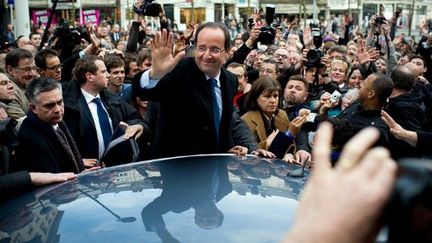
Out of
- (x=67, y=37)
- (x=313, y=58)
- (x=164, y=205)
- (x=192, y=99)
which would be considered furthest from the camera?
(x=67, y=37)

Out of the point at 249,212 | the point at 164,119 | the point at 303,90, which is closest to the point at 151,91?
the point at 164,119

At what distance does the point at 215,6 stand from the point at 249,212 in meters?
39.5

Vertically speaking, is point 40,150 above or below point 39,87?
below

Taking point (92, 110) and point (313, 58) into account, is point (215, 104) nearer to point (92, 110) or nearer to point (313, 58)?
point (92, 110)

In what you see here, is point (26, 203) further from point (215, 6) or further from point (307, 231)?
point (215, 6)

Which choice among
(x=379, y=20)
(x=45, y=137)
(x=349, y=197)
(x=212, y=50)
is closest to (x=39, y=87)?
(x=45, y=137)

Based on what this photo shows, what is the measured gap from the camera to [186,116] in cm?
325

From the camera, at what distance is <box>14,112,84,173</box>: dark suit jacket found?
3289 millimetres

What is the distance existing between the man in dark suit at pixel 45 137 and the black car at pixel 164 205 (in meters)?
0.71

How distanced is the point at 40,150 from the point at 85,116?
4.15 ft

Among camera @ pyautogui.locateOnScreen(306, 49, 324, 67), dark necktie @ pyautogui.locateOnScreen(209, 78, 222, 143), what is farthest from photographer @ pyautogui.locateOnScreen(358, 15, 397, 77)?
dark necktie @ pyautogui.locateOnScreen(209, 78, 222, 143)

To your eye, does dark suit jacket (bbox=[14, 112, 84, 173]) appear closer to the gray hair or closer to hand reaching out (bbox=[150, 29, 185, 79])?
the gray hair

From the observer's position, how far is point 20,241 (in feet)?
6.48

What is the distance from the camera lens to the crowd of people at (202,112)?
298 centimetres
